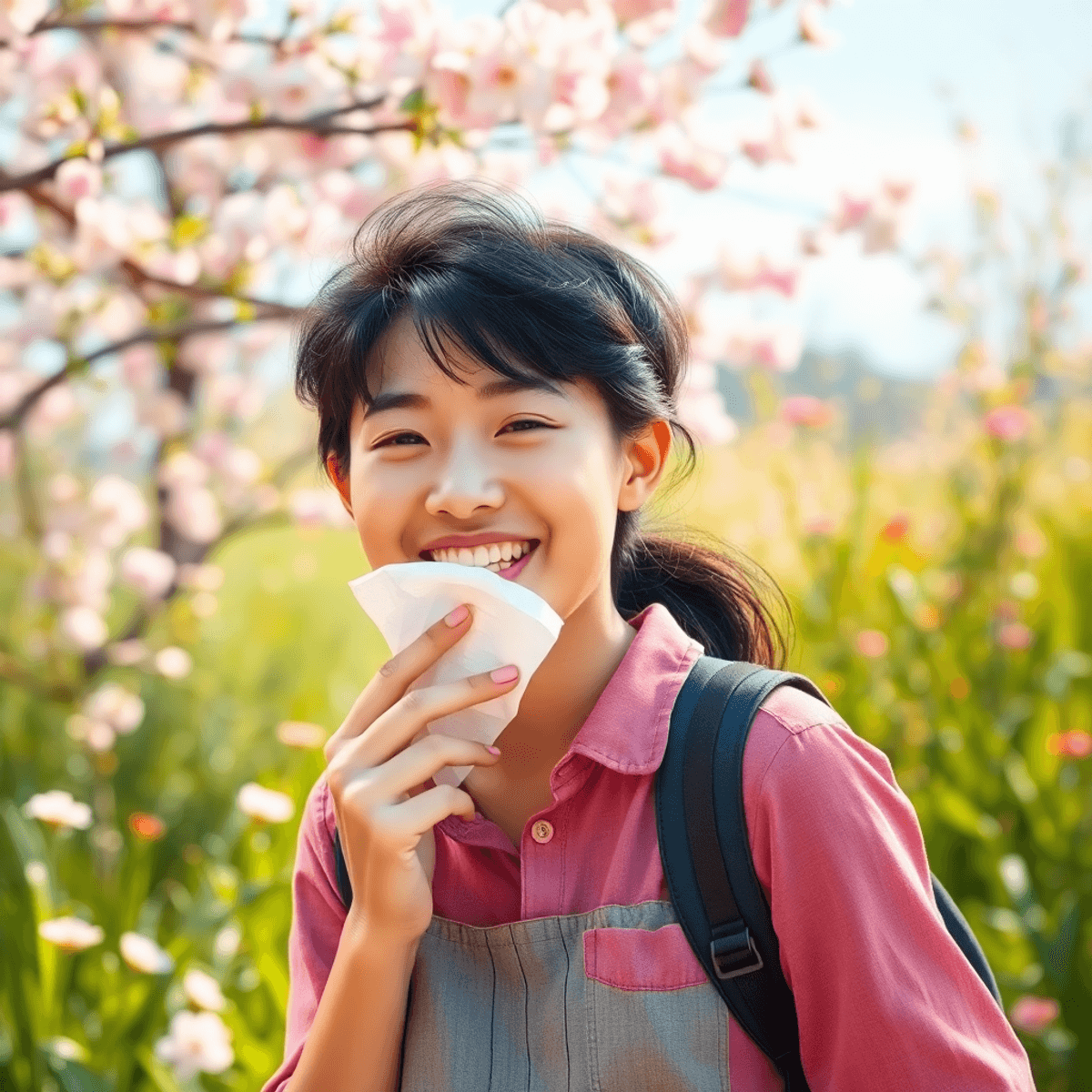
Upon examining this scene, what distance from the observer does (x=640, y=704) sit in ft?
4.09

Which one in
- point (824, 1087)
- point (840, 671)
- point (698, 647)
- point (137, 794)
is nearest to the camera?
point (824, 1087)

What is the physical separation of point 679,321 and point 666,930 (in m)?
0.68

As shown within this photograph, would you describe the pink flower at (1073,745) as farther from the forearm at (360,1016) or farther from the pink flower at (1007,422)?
the forearm at (360,1016)

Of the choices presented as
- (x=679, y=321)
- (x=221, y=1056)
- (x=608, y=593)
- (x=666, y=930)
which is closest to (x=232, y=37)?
(x=679, y=321)

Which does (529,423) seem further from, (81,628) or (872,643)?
(81,628)

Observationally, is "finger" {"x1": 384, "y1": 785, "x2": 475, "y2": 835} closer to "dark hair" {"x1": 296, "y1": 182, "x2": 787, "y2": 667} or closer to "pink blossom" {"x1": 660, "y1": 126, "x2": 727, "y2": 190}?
"dark hair" {"x1": 296, "y1": 182, "x2": 787, "y2": 667}

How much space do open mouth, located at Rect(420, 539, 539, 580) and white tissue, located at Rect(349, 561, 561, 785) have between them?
18 mm

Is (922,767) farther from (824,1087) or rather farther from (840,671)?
(824,1087)

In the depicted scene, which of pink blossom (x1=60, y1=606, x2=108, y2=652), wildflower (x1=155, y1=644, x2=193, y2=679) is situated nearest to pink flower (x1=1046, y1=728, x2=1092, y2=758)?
wildflower (x1=155, y1=644, x2=193, y2=679)

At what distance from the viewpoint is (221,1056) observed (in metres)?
1.88

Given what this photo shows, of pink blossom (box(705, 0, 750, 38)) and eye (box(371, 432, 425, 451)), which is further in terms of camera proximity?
pink blossom (box(705, 0, 750, 38))

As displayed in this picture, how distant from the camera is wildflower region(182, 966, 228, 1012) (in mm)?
1976

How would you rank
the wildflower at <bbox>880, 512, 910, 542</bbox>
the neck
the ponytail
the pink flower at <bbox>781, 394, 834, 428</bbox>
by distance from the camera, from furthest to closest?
1. the pink flower at <bbox>781, 394, 834, 428</bbox>
2. the wildflower at <bbox>880, 512, 910, 542</bbox>
3. the ponytail
4. the neck

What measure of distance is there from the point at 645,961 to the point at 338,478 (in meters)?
0.63
